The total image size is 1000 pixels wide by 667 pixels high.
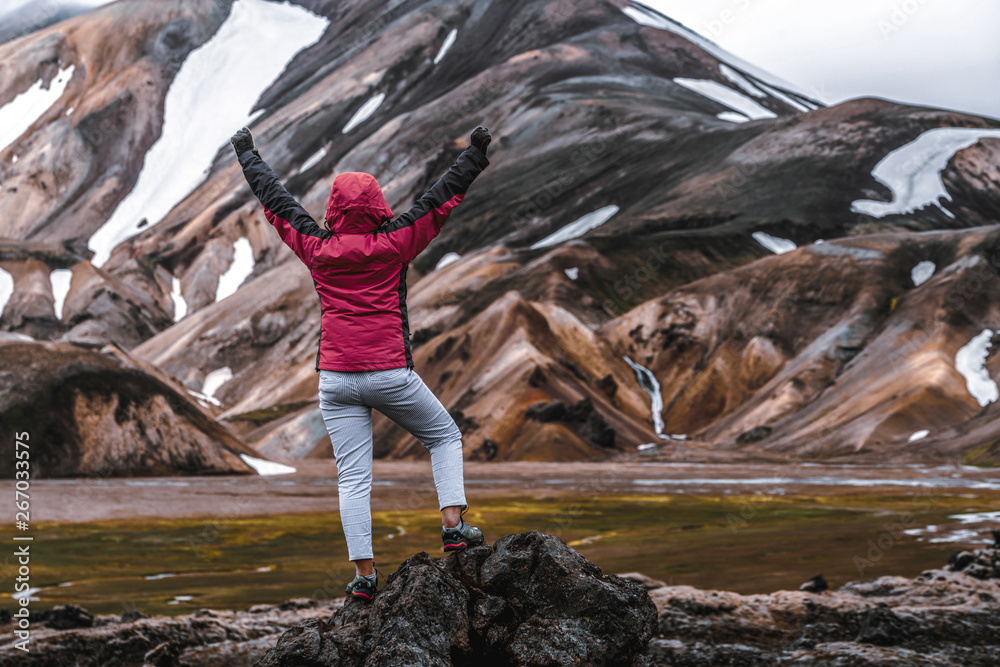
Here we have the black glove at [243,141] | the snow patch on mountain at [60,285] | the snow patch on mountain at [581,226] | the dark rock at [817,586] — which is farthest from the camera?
the snow patch on mountain at [60,285]

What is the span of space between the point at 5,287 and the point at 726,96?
121 metres

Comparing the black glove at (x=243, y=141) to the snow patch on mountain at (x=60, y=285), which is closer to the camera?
the black glove at (x=243, y=141)

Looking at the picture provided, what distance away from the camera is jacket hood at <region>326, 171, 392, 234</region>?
8.38 metres

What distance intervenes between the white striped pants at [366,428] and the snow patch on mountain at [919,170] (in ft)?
361

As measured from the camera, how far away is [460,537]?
8.78 m

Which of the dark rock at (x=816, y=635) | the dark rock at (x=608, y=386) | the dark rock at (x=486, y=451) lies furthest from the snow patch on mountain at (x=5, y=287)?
the dark rock at (x=816, y=635)

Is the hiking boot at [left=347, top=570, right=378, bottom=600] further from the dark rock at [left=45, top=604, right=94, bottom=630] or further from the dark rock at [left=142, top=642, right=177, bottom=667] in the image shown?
the dark rock at [left=45, top=604, right=94, bottom=630]

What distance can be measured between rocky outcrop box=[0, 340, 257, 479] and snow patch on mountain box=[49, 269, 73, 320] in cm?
10427

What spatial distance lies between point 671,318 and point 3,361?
56346 mm

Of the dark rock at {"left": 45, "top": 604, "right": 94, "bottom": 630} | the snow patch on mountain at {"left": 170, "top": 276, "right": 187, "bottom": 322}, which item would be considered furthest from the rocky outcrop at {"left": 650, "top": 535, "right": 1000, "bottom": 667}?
the snow patch on mountain at {"left": 170, "top": 276, "right": 187, "bottom": 322}

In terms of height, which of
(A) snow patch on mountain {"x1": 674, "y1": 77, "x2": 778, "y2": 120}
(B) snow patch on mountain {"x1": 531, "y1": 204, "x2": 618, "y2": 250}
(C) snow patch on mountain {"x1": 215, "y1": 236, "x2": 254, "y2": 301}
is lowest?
(B) snow patch on mountain {"x1": 531, "y1": 204, "x2": 618, "y2": 250}

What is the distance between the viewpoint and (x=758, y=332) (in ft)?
289

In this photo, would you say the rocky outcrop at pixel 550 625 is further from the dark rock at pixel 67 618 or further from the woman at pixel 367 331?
the woman at pixel 367 331

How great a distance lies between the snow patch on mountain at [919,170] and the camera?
4434 inches
